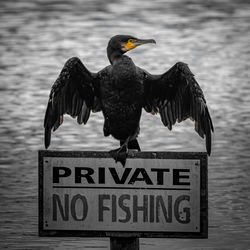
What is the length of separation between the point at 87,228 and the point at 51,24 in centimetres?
1386

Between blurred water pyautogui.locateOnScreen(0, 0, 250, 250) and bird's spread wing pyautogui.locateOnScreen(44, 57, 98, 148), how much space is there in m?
1.25

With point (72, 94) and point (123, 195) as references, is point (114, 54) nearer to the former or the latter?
point (72, 94)

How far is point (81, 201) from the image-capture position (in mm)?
3830

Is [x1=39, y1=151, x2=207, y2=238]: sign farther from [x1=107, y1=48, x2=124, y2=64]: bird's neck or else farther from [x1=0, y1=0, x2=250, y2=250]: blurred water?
[x1=0, y1=0, x2=250, y2=250]: blurred water

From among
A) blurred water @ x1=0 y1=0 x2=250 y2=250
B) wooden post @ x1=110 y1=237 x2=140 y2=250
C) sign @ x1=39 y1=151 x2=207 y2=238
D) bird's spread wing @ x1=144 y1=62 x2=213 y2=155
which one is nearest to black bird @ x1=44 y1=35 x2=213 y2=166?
bird's spread wing @ x1=144 y1=62 x2=213 y2=155

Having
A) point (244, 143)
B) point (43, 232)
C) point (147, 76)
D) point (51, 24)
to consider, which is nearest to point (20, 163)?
point (244, 143)

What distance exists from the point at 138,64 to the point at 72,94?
25.3 feet

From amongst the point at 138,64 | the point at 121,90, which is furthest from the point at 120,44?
the point at 138,64

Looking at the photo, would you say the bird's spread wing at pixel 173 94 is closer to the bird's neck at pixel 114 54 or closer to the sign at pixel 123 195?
the bird's neck at pixel 114 54

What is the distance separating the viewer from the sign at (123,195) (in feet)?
12.4

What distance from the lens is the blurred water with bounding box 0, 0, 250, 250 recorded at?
6.83m

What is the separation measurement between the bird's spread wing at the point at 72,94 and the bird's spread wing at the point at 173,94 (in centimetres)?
34

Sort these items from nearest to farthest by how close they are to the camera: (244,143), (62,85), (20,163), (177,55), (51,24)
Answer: (62,85)
(20,163)
(244,143)
(177,55)
(51,24)

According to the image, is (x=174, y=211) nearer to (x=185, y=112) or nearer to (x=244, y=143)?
(x=185, y=112)
